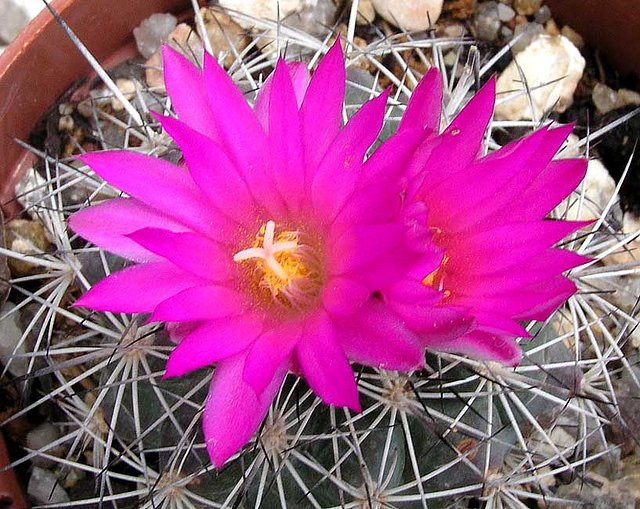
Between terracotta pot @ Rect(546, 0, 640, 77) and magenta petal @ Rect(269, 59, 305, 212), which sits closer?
magenta petal @ Rect(269, 59, 305, 212)

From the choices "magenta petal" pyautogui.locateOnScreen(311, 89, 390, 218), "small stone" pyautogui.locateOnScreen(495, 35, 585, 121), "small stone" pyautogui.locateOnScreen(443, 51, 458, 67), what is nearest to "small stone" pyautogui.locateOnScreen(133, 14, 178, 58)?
"small stone" pyautogui.locateOnScreen(443, 51, 458, 67)

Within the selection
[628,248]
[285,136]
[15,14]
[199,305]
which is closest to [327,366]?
[199,305]

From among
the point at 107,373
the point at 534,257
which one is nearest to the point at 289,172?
the point at 534,257

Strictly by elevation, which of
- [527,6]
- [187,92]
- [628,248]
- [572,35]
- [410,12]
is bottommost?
[628,248]

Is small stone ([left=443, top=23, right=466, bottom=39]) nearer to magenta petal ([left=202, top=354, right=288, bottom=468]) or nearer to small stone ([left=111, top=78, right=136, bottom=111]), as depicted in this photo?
small stone ([left=111, top=78, right=136, bottom=111])

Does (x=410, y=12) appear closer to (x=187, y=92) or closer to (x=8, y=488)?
(x=187, y=92)

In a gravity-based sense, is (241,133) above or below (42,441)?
above
